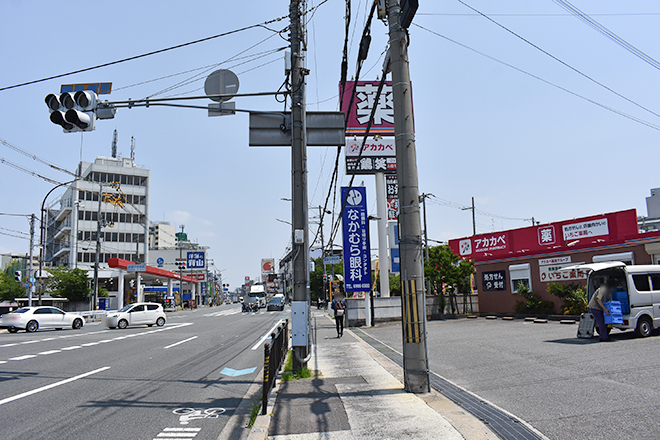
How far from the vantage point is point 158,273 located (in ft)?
195

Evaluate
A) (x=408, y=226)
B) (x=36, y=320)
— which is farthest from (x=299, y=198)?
(x=36, y=320)

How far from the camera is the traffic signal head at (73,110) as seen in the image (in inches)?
364

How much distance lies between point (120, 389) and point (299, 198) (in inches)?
216

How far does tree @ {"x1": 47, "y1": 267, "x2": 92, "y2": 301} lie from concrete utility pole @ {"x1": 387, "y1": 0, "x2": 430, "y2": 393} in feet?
147

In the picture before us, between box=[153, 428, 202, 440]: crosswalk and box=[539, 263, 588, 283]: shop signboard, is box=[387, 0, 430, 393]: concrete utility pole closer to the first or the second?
box=[153, 428, 202, 440]: crosswalk

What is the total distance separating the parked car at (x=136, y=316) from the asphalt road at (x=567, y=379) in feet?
66.1

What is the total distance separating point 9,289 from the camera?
4828 centimetres

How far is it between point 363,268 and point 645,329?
39.4ft

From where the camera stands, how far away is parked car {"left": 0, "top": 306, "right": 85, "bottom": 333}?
25156mm

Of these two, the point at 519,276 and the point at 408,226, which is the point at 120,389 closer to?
the point at 408,226

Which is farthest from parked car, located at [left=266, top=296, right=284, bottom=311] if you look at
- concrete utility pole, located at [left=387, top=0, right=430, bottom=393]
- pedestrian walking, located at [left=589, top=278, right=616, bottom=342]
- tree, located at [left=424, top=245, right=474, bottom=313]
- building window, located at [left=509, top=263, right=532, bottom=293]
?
concrete utility pole, located at [left=387, top=0, right=430, bottom=393]

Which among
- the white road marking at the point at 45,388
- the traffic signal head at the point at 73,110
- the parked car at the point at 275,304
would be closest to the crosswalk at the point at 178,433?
the white road marking at the point at 45,388

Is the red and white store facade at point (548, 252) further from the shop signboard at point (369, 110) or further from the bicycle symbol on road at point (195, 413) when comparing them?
the bicycle symbol on road at point (195, 413)

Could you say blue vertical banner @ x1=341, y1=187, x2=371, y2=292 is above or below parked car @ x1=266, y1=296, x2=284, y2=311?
above
